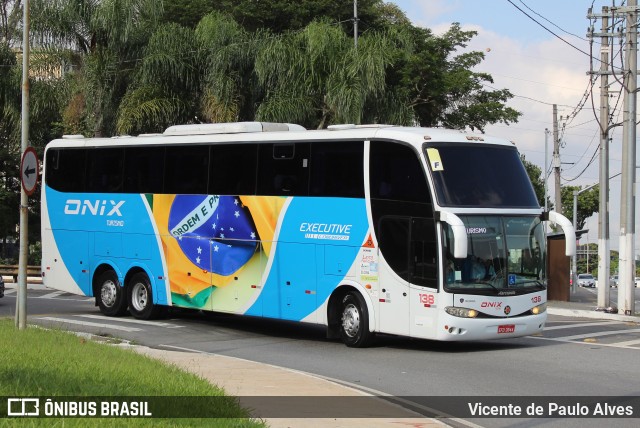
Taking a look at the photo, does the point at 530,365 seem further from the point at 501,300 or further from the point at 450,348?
the point at 450,348

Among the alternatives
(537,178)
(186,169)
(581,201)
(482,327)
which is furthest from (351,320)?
(581,201)

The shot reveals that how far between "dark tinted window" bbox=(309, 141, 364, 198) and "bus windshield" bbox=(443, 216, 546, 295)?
226cm

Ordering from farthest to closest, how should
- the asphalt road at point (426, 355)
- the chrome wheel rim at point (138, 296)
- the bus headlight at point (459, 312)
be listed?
the chrome wheel rim at point (138, 296) → the bus headlight at point (459, 312) → the asphalt road at point (426, 355)

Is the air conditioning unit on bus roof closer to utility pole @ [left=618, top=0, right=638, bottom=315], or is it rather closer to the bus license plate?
the bus license plate

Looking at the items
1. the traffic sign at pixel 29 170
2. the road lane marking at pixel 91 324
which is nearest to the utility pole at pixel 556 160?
the road lane marking at pixel 91 324

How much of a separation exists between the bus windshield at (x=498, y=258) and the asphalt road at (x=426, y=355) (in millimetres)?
1235

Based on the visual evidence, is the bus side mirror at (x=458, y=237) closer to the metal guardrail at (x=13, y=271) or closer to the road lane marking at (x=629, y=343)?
the road lane marking at (x=629, y=343)

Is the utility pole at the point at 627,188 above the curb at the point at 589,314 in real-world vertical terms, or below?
above

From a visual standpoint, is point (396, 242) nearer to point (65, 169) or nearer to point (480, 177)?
point (480, 177)

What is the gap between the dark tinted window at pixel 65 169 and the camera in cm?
2373

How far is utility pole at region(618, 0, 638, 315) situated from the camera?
29.3 meters

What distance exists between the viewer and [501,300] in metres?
17.2

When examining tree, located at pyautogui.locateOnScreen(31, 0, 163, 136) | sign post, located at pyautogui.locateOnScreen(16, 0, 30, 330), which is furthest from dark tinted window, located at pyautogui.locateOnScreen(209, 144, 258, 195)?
tree, located at pyautogui.locateOnScreen(31, 0, 163, 136)

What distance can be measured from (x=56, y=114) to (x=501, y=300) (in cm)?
2504
